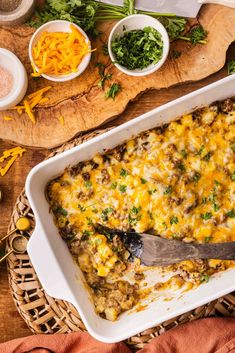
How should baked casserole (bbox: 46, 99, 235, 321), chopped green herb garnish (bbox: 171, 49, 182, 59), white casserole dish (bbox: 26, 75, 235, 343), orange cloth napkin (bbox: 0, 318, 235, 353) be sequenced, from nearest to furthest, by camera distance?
white casserole dish (bbox: 26, 75, 235, 343) → baked casserole (bbox: 46, 99, 235, 321) → orange cloth napkin (bbox: 0, 318, 235, 353) → chopped green herb garnish (bbox: 171, 49, 182, 59)

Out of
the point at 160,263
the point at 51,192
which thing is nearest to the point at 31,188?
the point at 51,192

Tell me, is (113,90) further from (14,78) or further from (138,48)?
(14,78)

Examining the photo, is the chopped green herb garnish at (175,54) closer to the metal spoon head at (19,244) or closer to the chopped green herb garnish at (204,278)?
the chopped green herb garnish at (204,278)

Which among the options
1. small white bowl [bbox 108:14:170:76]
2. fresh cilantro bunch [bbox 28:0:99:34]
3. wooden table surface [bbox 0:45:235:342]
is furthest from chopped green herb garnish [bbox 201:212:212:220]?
fresh cilantro bunch [bbox 28:0:99:34]

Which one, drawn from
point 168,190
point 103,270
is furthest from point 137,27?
point 103,270

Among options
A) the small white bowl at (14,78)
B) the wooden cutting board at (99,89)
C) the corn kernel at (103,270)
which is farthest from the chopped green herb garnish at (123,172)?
the small white bowl at (14,78)

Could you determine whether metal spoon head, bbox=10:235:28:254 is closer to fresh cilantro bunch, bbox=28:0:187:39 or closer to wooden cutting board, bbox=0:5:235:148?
wooden cutting board, bbox=0:5:235:148
